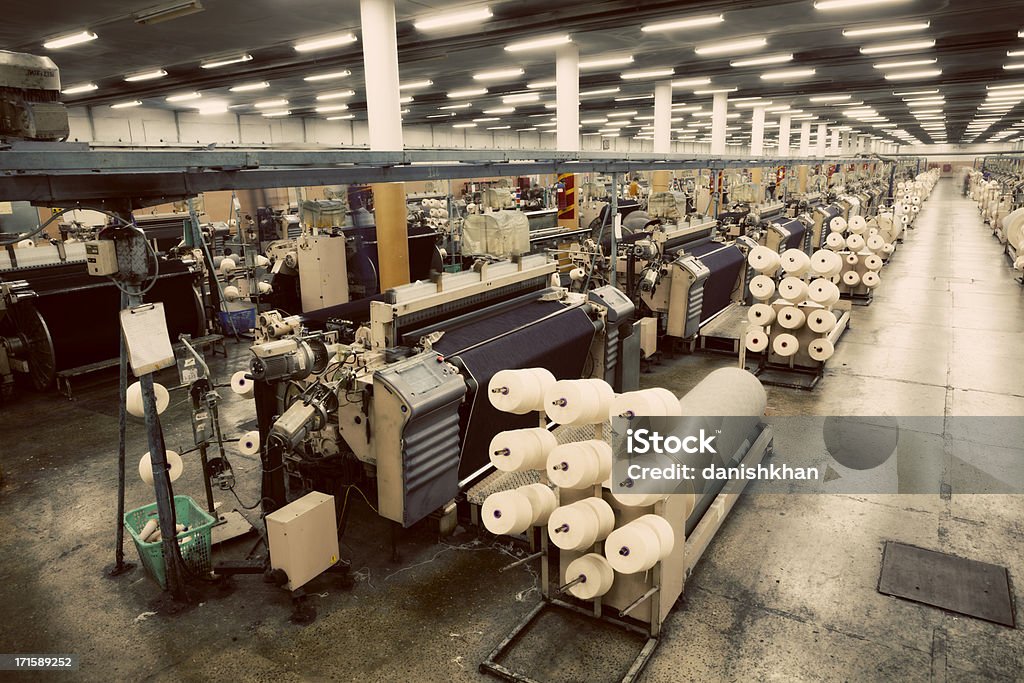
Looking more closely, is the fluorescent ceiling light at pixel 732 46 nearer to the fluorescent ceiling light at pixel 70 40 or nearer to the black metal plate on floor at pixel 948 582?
the black metal plate on floor at pixel 948 582

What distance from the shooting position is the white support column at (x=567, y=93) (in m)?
11.2

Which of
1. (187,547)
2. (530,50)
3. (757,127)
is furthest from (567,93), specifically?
(757,127)

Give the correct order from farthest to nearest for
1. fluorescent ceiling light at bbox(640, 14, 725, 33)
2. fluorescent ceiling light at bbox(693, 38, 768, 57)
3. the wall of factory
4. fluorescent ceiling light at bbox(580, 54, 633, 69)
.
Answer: the wall of factory, fluorescent ceiling light at bbox(580, 54, 633, 69), fluorescent ceiling light at bbox(693, 38, 768, 57), fluorescent ceiling light at bbox(640, 14, 725, 33)

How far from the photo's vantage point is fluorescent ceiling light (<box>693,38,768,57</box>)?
10.5 meters


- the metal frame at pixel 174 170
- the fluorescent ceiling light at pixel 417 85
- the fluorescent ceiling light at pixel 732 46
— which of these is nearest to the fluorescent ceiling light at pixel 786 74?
the fluorescent ceiling light at pixel 732 46

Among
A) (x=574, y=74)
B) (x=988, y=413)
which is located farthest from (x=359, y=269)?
(x=988, y=413)

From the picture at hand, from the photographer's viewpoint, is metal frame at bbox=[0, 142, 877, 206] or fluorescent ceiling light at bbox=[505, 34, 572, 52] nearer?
metal frame at bbox=[0, 142, 877, 206]

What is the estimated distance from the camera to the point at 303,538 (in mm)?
3404

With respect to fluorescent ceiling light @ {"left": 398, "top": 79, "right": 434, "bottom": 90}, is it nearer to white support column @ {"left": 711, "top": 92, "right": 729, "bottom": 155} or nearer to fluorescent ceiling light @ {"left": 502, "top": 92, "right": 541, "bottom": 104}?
fluorescent ceiling light @ {"left": 502, "top": 92, "right": 541, "bottom": 104}

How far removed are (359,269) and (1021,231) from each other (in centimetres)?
718

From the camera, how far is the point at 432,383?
11.9 feet

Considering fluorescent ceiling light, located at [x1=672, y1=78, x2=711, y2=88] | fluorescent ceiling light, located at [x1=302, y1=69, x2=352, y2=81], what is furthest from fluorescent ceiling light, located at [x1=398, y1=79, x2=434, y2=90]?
fluorescent ceiling light, located at [x1=672, y1=78, x2=711, y2=88]

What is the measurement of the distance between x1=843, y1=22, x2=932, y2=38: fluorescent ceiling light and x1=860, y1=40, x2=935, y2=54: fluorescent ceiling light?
3.44 ft

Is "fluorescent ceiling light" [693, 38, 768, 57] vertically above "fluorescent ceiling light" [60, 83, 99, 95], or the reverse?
"fluorescent ceiling light" [60, 83, 99, 95]
